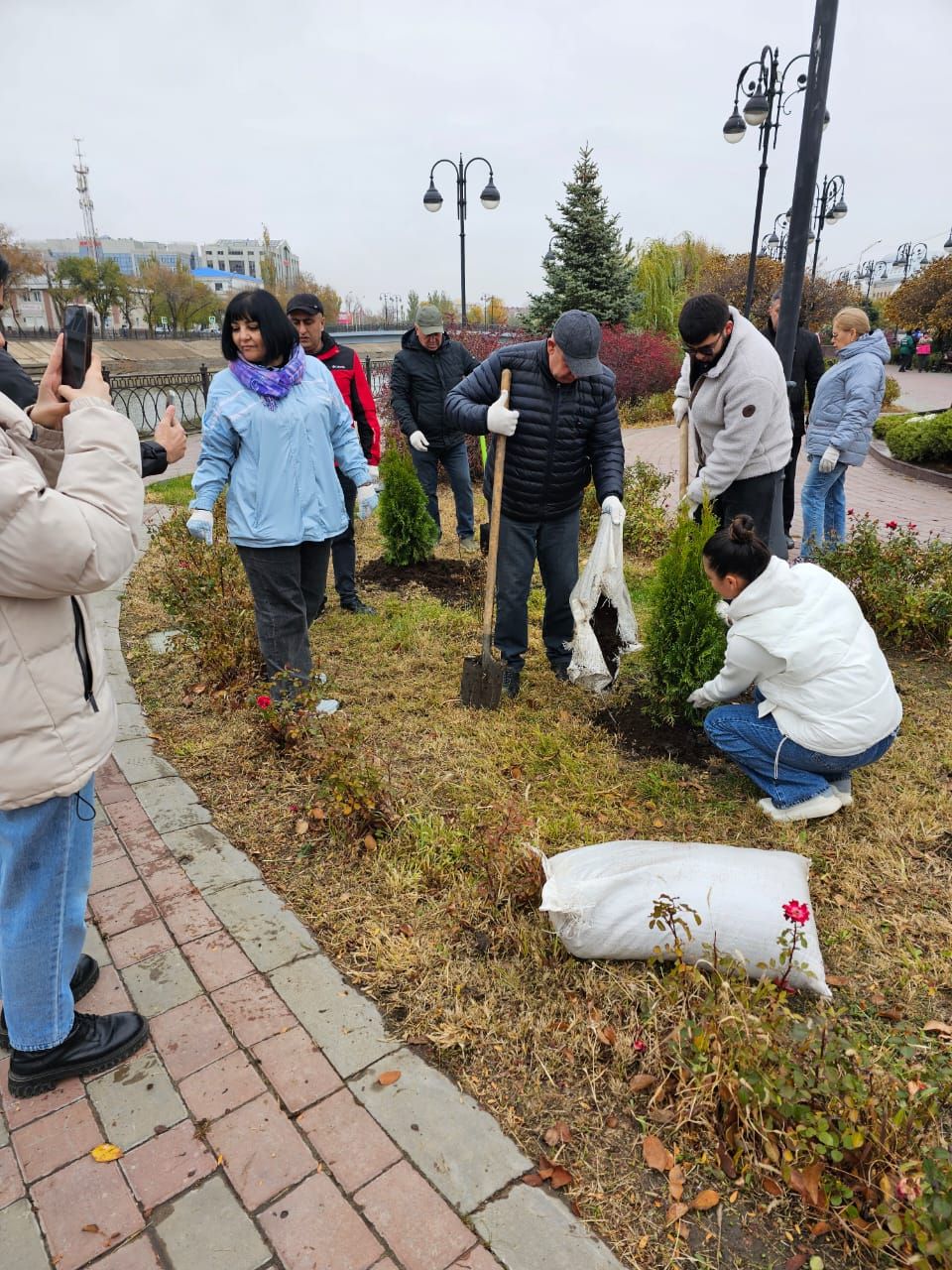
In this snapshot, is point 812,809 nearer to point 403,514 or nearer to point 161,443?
point 161,443

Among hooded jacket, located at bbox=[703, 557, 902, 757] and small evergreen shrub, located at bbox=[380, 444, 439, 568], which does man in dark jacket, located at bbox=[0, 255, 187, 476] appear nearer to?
hooded jacket, located at bbox=[703, 557, 902, 757]

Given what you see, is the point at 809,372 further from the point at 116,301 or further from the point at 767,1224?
the point at 116,301

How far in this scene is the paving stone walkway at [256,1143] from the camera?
60.4 inches

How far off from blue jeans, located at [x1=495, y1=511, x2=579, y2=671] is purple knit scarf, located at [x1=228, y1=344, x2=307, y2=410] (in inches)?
46.5

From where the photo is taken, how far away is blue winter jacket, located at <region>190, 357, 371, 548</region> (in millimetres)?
3127

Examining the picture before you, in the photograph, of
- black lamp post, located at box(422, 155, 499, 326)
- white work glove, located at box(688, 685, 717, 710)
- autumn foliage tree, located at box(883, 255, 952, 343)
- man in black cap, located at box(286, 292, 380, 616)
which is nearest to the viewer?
white work glove, located at box(688, 685, 717, 710)

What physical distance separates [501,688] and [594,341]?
5.58 ft

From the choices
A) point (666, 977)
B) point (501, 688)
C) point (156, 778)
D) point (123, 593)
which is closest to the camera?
point (666, 977)

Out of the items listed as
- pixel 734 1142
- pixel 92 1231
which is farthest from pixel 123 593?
pixel 734 1142

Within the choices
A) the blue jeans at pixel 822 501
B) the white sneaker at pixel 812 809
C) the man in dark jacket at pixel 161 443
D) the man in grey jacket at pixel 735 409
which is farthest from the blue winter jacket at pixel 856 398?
the man in dark jacket at pixel 161 443

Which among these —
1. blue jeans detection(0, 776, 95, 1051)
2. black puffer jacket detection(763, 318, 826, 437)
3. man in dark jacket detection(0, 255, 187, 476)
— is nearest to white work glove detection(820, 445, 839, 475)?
black puffer jacket detection(763, 318, 826, 437)

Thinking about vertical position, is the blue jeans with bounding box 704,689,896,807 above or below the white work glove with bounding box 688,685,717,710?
below

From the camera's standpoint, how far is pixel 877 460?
39.2 feet

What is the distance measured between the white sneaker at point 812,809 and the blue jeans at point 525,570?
1.50m
